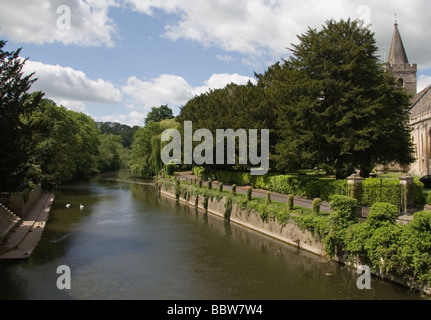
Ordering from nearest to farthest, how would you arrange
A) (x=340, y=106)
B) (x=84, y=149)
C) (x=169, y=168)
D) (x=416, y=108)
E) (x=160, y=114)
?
1. (x=340, y=106)
2. (x=416, y=108)
3. (x=169, y=168)
4. (x=84, y=149)
5. (x=160, y=114)

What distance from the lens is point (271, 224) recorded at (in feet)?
72.1

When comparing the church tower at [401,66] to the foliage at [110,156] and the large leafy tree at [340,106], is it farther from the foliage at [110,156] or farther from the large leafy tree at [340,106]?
the foliage at [110,156]

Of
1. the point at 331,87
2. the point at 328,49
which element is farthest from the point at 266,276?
the point at 328,49

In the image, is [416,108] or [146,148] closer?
[416,108]

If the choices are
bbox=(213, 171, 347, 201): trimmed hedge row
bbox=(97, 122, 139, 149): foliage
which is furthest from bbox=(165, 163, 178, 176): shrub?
bbox=(97, 122, 139, 149): foliage

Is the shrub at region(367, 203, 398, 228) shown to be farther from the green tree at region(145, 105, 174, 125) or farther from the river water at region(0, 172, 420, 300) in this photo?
the green tree at region(145, 105, 174, 125)

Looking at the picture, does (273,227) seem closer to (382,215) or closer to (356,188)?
(356,188)

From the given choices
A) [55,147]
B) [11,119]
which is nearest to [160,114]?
[55,147]

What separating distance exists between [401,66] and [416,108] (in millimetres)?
12396

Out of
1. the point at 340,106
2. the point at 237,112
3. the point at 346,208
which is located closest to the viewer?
the point at 346,208

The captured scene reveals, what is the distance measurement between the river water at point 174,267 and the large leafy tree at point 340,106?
7.54 meters

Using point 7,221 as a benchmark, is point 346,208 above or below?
above
